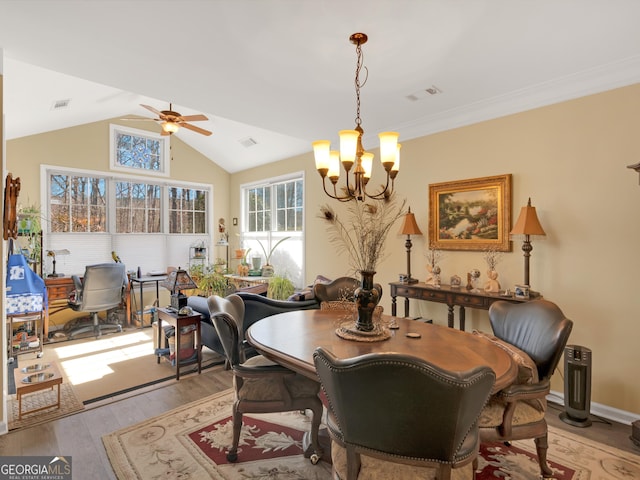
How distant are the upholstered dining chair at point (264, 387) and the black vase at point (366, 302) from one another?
0.50 m

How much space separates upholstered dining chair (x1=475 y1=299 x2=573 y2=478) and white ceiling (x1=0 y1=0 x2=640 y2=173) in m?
1.82

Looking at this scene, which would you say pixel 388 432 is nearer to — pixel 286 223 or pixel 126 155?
pixel 286 223

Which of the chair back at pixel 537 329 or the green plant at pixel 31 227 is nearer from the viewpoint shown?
the chair back at pixel 537 329

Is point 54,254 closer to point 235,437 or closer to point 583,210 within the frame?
point 235,437

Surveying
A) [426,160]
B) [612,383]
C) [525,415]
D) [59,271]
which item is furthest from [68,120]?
[612,383]

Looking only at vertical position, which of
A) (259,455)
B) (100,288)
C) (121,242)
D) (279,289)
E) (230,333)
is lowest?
(259,455)

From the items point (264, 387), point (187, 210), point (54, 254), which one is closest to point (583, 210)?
point (264, 387)

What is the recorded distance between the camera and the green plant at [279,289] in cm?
536

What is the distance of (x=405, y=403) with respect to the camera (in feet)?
4.06

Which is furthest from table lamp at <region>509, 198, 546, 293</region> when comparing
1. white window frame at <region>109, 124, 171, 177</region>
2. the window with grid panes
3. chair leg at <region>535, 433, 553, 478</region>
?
the window with grid panes

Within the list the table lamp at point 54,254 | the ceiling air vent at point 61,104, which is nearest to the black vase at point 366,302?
the ceiling air vent at point 61,104

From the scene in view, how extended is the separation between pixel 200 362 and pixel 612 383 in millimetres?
Result: 3739

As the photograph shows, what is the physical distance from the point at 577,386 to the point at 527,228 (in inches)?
50.4

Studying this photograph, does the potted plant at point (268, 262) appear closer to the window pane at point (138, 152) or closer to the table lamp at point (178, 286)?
the table lamp at point (178, 286)
